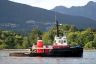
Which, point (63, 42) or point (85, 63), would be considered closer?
point (85, 63)

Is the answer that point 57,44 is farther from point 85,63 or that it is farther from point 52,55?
point 85,63

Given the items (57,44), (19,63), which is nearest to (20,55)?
(57,44)

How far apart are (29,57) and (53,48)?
7.41 m

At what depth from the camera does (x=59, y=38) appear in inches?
4852

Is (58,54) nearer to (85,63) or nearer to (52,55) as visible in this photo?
(52,55)

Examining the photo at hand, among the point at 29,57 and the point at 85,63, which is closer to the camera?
the point at 85,63

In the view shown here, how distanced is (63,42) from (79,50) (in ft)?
14.4

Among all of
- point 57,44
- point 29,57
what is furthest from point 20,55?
point 57,44

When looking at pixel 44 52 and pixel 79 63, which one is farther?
pixel 44 52

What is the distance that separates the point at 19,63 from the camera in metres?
99.5

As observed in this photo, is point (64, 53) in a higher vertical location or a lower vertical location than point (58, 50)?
lower

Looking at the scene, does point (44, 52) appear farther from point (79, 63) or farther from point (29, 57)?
point (79, 63)

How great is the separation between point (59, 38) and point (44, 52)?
17.7ft

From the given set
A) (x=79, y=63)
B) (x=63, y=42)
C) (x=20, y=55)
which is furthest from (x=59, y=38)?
(x=79, y=63)
